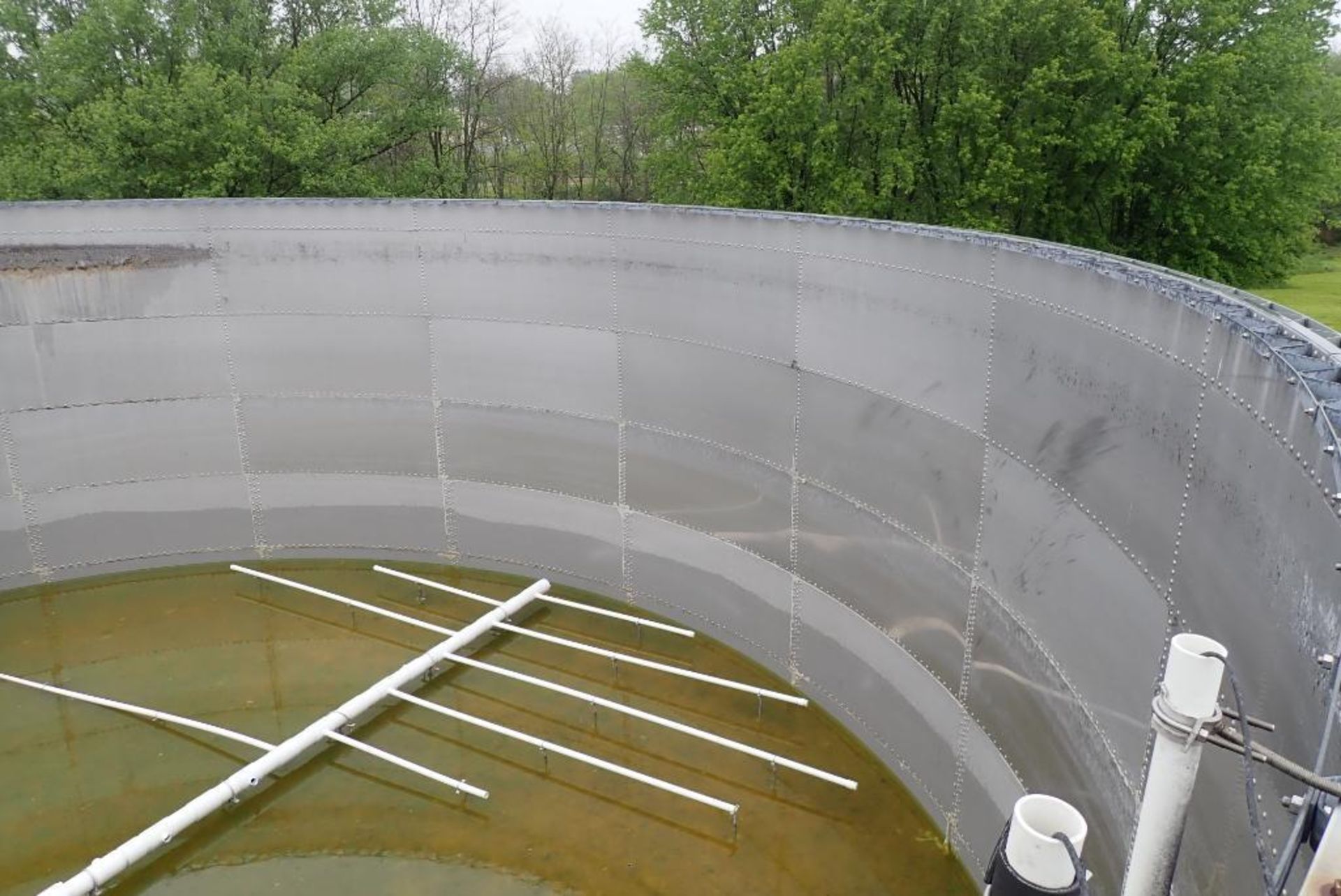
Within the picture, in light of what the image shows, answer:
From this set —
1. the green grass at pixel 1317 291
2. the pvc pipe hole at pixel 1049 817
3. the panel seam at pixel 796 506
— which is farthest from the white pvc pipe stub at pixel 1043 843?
the green grass at pixel 1317 291

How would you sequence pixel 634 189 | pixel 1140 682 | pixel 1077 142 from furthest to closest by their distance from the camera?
pixel 634 189 → pixel 1077 142 → pixel 1140 682

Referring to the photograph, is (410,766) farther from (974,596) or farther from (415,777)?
(974,596)

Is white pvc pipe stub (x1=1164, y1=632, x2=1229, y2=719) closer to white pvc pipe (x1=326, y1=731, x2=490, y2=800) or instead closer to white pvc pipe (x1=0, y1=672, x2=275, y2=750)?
white pvc pipe (x1=326, y1=731, x2=490, y2=800)

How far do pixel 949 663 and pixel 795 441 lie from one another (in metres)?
2.36

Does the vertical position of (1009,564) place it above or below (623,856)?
above

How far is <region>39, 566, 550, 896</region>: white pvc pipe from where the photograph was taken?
6570mm

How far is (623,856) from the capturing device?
276 inches

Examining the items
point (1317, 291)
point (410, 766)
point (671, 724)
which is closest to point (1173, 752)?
point (671, 724)

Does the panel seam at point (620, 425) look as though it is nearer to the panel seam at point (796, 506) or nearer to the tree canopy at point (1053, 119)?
the panel seam at point (796, 506)

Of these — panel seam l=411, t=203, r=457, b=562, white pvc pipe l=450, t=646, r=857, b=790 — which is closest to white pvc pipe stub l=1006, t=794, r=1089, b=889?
white pvc pipe l=450, t=646, r=857, b=790

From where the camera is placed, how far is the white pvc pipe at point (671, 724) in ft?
24.5

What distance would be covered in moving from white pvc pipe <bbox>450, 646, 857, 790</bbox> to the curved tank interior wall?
75 cm

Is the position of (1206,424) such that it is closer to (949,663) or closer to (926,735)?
(949,663)

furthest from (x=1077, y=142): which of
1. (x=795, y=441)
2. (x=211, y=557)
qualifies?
(x=211, y=557)
